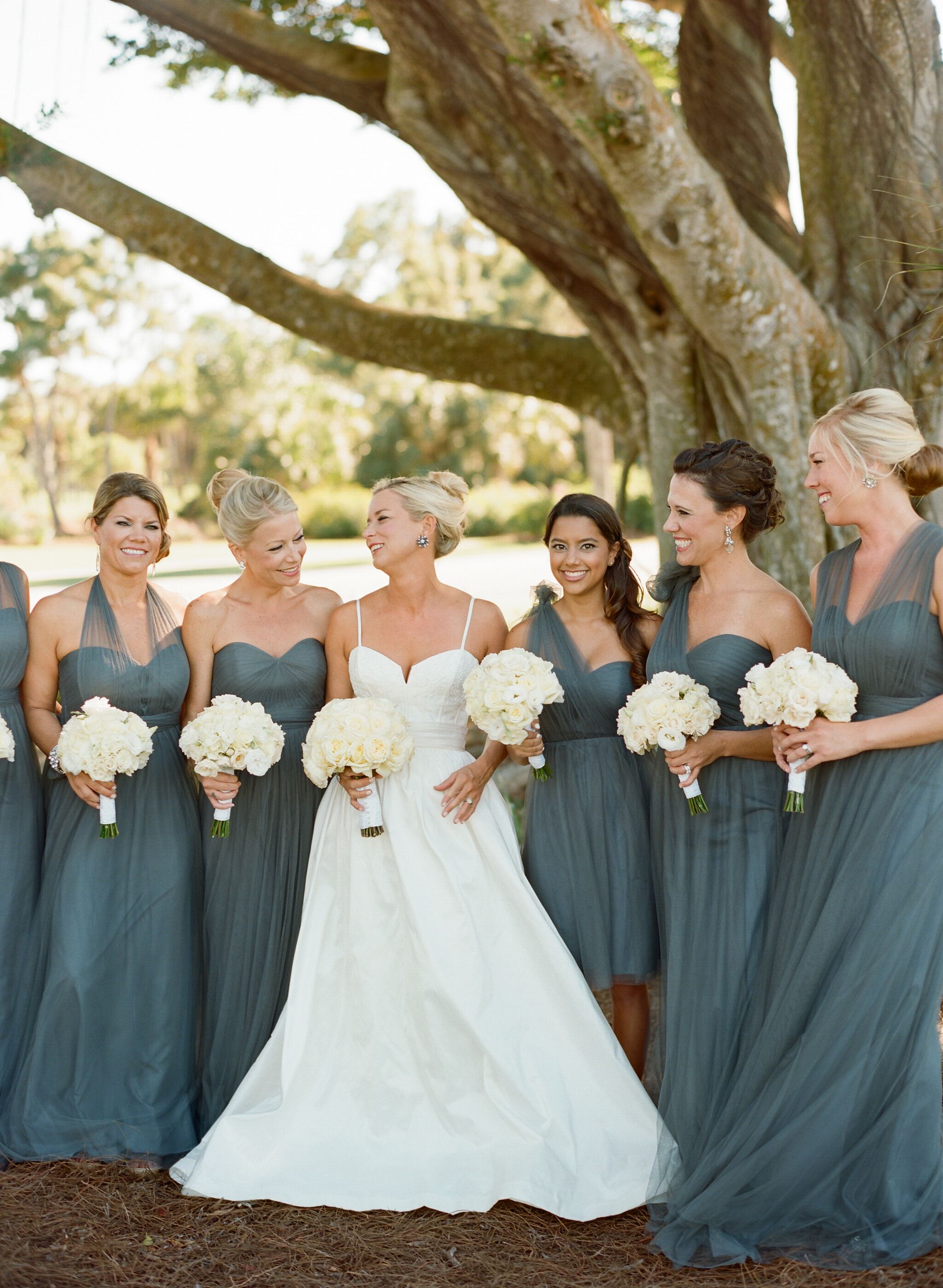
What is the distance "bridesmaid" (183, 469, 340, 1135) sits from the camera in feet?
15.9

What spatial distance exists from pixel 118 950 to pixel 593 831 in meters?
1.99

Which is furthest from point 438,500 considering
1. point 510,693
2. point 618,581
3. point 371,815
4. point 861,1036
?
point 861,1036

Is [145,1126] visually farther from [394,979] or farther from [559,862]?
[559,862]

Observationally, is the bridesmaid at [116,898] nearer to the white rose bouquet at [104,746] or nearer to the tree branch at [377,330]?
the white rose bouquet at [104,746]

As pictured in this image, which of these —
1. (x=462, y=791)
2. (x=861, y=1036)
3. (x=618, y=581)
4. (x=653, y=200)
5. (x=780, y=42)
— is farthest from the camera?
(x=780, y=42)

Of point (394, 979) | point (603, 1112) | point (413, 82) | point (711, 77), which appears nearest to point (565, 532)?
point (394, 979)

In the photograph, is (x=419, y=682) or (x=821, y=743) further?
(x=419, y=682)

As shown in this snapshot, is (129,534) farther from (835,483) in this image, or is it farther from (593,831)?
(835,483)

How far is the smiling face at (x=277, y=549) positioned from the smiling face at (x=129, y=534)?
39 cm

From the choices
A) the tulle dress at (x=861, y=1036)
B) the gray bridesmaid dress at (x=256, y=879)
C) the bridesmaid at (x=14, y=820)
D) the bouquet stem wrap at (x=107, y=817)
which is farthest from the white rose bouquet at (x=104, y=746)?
the tulle dress at (x=861, y=1036)

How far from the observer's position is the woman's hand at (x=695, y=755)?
4289 millimetres

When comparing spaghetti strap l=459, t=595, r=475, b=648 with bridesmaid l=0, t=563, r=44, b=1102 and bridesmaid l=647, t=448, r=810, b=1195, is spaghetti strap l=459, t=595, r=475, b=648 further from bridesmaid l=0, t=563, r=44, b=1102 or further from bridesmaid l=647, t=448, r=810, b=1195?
bridesmaid l=0, t=563, r=44, b=1102

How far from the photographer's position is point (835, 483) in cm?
410

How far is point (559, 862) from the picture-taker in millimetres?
4820
